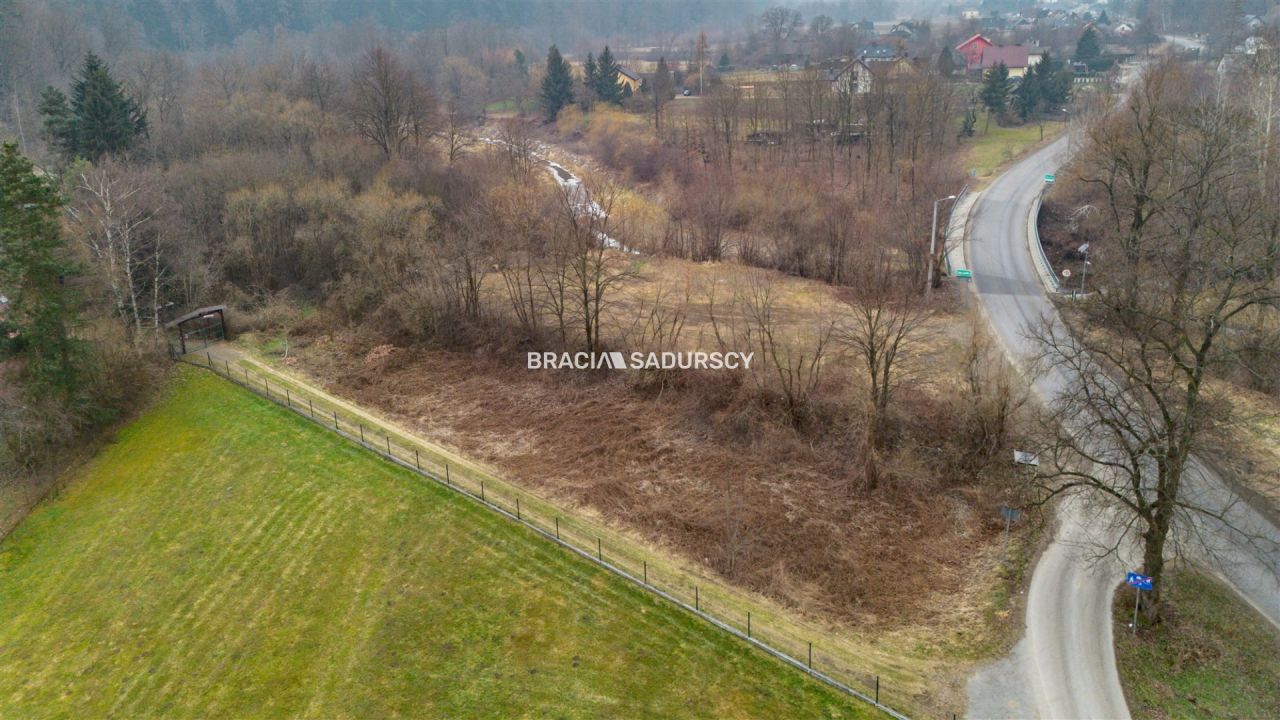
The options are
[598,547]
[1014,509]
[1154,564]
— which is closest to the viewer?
[1154,564]

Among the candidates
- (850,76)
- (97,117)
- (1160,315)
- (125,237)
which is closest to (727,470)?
(1160,315)

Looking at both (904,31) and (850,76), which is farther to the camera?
(904,31)

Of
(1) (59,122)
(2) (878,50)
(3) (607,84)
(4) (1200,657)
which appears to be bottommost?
(4) (1200,657)

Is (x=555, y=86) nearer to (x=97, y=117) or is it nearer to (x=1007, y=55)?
(x=97, y=117)

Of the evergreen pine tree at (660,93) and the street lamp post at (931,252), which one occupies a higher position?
the evergreen pine tree at (660,93)

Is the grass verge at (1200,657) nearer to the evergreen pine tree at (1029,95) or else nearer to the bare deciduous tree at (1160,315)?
the bare deciduous tree at (1160,315)

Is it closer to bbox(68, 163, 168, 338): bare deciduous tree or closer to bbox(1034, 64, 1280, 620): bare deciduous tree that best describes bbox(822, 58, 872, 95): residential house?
bbox(1034, 64, 1280, 620): bare deciduous tree

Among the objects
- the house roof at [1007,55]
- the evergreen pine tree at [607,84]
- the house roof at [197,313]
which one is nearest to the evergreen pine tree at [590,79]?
the evergreen pine tree at [607,84]

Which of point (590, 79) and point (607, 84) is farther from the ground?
point (590, 79)
